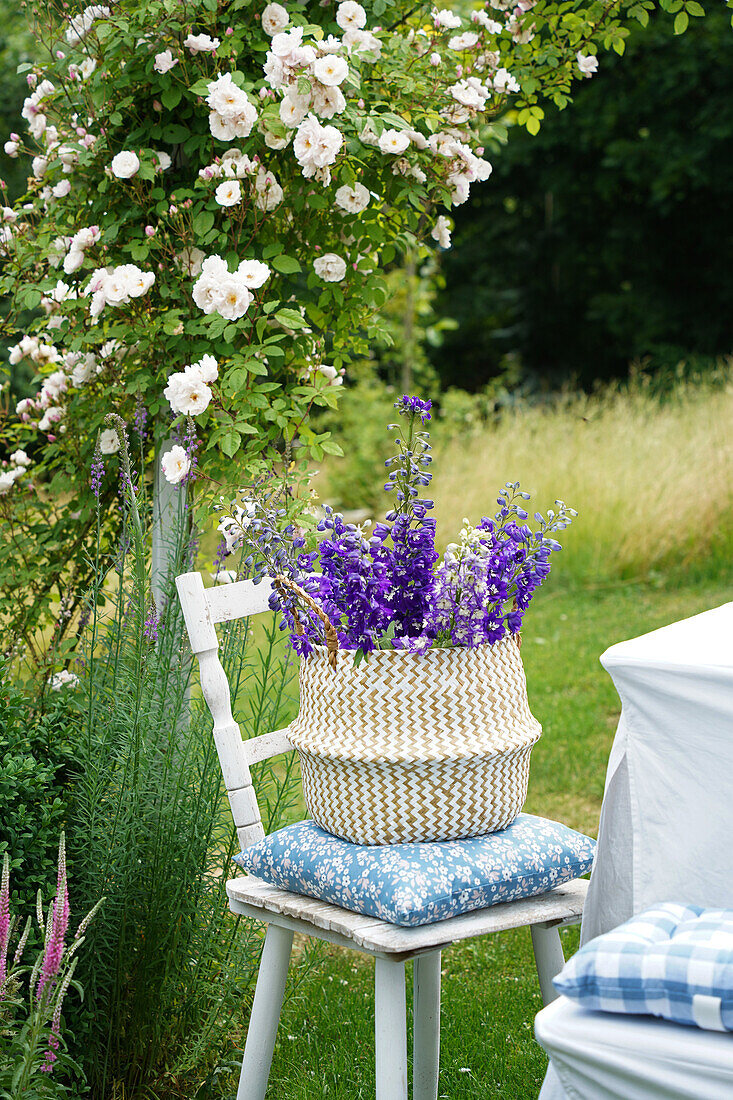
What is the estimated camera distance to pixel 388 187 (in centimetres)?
270

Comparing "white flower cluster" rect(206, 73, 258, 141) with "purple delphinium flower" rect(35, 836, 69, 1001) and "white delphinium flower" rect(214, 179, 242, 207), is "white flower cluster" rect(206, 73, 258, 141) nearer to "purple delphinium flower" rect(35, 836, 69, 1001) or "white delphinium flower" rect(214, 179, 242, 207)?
"white delphinium flower" rect(214, 179, 242, 207)

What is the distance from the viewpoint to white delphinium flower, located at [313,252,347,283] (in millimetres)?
2648

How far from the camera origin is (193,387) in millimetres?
2287

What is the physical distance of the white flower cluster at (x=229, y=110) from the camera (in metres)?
2.34

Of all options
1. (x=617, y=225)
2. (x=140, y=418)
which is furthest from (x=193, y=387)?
(x=617, y=225)

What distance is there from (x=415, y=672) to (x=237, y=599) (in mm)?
508

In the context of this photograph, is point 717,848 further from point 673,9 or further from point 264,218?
point 673,9

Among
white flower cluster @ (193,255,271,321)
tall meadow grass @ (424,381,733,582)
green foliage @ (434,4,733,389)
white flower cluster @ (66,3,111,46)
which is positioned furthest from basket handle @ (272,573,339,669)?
green foliage @ (434,4,733,389)

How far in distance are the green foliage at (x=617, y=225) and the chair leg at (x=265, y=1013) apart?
12.5m

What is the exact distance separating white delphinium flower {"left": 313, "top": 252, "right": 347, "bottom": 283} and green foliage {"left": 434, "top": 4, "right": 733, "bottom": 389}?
11.2 m

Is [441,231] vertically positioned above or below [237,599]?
above

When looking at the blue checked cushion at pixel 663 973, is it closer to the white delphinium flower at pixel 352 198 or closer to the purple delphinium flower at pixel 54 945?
the purple delphinium flower at pixel 54 945

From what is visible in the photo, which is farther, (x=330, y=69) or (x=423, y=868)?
(x=330, y=69)

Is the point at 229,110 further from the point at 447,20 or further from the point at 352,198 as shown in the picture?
the point at 447,20
